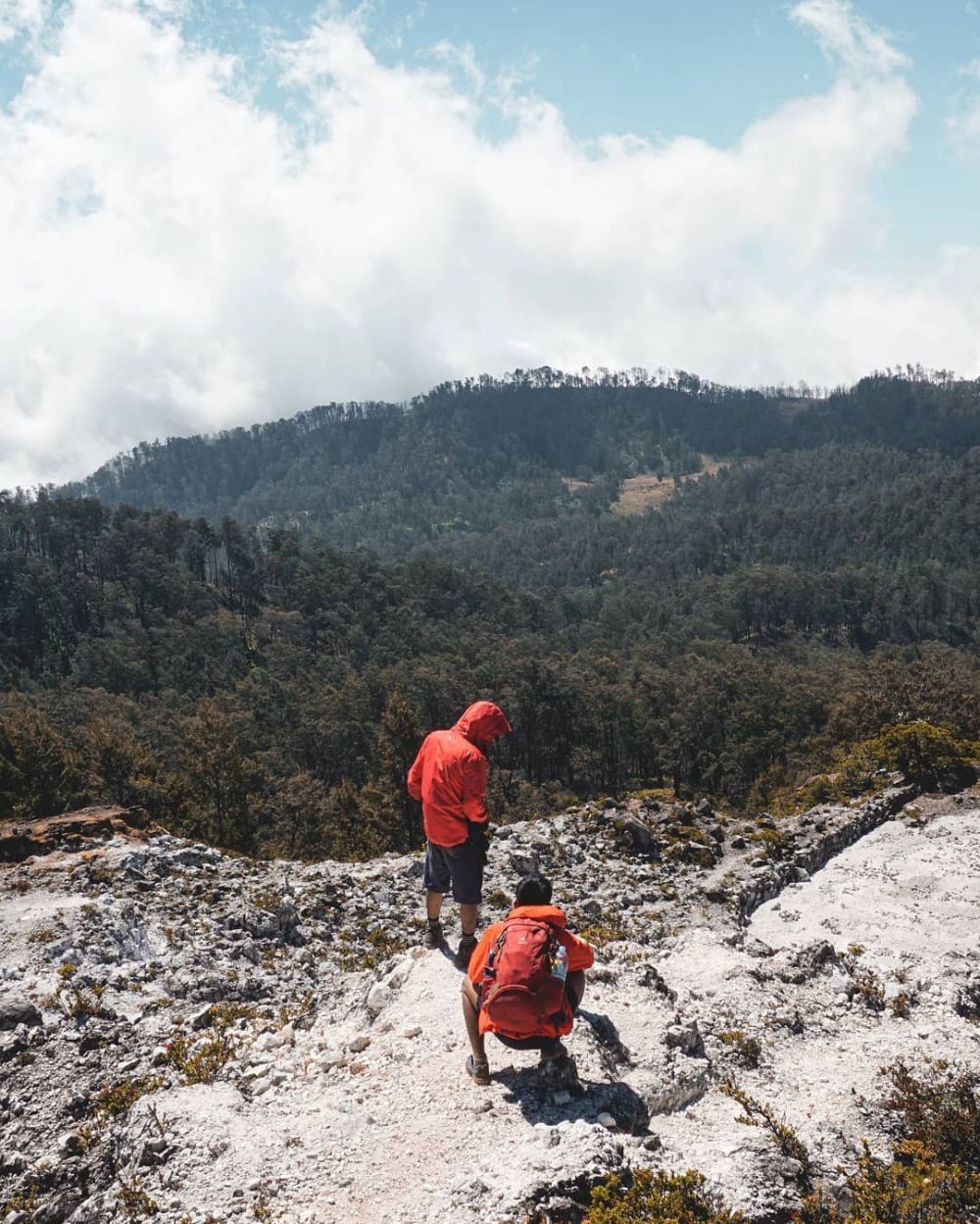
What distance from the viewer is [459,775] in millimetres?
7824

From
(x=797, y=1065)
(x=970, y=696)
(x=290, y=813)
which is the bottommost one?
(x=290, y=813)

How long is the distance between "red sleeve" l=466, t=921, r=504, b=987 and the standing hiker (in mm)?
1438

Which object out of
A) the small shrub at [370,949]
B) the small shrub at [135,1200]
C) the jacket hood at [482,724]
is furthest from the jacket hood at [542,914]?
the small shrub at [370,949]

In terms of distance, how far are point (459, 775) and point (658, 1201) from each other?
3.87m

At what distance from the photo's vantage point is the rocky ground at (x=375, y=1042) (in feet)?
18.9

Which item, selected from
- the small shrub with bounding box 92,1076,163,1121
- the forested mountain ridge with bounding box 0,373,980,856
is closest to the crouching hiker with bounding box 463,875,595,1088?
the small shrub with bounding box 92,1076,163,1121

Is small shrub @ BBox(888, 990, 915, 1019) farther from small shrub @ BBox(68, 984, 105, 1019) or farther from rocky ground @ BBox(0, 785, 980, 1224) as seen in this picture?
small shrub @ BBox(68, 984, 105, 1019)

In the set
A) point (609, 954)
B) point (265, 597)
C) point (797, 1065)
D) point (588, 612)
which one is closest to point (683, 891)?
point (609, 954)

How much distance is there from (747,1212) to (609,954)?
438 centimetres

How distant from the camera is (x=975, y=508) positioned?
15200 centimetres

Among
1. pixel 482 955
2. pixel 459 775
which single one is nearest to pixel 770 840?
pixel 459 775

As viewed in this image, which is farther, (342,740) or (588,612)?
(588,612)

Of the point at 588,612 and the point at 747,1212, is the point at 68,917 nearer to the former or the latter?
the point at 747,1212

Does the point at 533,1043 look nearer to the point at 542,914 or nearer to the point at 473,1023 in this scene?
the point at 473,1023
